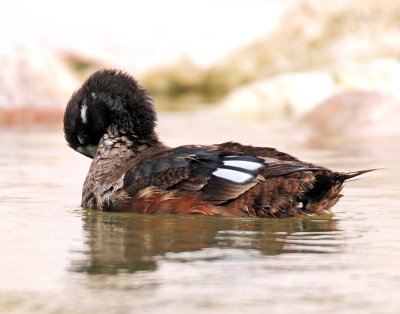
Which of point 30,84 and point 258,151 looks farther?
point 30,84

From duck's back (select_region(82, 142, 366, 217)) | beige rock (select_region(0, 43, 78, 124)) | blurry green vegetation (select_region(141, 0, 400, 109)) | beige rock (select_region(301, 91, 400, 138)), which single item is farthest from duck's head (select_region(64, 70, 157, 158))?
blurry green vegetation (select_region(141, 0, 400, 109))

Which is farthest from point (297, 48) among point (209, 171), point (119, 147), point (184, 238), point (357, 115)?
point (184, 238)

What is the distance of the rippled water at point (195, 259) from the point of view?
4883mm

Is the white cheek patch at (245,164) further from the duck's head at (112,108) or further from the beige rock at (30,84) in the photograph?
the beige rock at (30,84)

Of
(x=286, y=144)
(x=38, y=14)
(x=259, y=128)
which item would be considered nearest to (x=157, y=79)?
(x=38, y=14)

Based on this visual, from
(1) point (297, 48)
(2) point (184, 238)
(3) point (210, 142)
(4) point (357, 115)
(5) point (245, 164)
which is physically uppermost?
(1) point (297, 48)

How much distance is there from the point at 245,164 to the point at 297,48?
15.4 m

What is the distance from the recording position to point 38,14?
23.4 metres

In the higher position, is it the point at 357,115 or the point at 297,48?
the point at 297,48

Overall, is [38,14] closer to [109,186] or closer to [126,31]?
[126,31]

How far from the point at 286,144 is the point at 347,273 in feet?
25.3

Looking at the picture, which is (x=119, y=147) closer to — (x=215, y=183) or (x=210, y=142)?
(x=215, y=183)

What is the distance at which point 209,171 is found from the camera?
732cm

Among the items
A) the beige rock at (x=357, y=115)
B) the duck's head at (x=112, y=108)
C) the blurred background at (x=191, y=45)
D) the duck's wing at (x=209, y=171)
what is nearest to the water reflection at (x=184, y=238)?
the duck's wing at (x=209, y=171)
